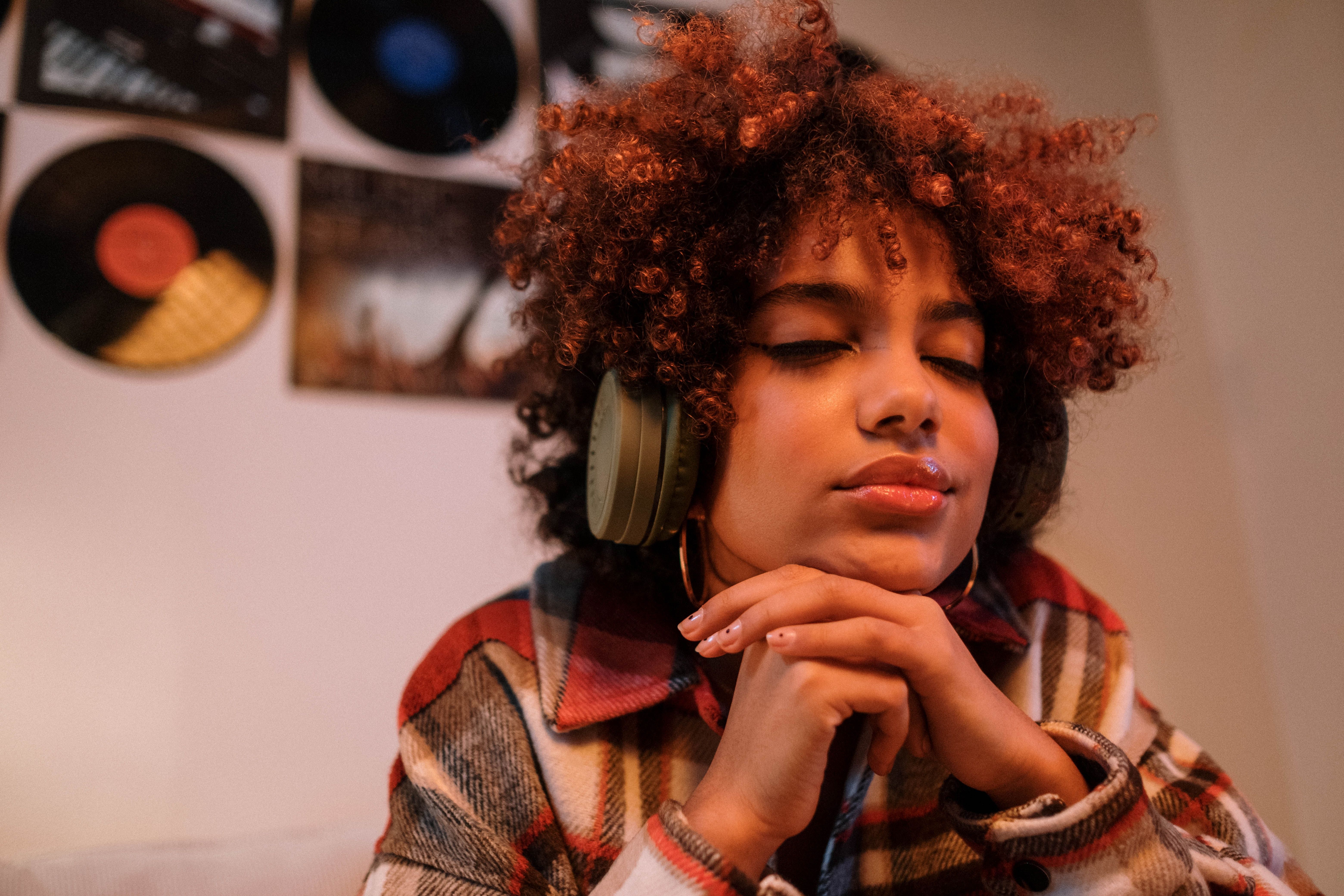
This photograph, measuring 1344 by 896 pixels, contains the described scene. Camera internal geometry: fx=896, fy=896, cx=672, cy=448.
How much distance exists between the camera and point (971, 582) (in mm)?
885

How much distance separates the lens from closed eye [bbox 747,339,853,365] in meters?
0.77

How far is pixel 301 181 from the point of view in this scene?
4.51 feet

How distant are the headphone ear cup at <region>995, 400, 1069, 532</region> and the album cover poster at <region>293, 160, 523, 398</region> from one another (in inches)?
30.1

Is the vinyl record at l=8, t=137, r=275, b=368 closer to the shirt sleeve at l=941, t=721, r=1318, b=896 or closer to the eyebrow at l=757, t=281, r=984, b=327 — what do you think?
the eyebrow at l=757, t=281, r=984, b=327

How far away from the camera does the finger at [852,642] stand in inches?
26.5

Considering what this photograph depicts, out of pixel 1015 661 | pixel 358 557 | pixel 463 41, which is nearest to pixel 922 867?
pixel 1015 661

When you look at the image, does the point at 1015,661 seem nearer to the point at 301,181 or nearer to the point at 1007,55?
the point at 301,181

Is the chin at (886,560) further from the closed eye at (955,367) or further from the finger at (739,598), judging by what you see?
the closed eye at (955,367)

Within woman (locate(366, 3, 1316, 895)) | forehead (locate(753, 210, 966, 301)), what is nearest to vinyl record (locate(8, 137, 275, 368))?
woman (locate(366, 3, 1316, 895))

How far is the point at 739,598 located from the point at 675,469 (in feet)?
0.44

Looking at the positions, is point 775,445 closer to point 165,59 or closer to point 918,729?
point 918,729

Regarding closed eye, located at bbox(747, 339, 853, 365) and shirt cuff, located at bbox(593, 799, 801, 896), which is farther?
closed eye, located at bbox(747, 339, 853, 365)

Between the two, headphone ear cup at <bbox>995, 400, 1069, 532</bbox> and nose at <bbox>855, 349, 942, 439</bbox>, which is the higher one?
nose at <bbox>855, 349, 942, 439</bbox>

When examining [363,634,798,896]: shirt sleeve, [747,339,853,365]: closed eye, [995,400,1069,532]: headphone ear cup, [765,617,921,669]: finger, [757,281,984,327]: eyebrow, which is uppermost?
[757,281,984,327]: eyebrow
